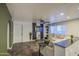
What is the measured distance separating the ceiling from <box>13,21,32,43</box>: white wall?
0.08m

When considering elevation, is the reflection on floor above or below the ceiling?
below

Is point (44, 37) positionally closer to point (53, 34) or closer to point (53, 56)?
point (53, 34)

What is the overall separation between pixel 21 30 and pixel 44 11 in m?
0.48

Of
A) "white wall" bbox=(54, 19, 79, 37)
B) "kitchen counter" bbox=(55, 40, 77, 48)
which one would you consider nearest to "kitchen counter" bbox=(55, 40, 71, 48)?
"kitchen counter" bbox=(55, 40, 77, 48)

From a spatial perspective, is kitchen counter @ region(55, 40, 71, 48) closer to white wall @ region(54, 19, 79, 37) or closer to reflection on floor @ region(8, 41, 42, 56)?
white wall @ region(54, 19, 79, 37)

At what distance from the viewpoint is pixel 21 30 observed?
2.00m

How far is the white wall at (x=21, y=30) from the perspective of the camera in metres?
1.96

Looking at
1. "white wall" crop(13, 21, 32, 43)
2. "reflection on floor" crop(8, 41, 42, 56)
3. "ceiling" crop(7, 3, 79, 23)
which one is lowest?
"reflection on floor" crop(8, 41, 42, 56)

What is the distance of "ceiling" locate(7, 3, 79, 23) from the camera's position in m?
1.87

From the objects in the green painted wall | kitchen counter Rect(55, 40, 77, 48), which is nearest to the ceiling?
the green painted wall

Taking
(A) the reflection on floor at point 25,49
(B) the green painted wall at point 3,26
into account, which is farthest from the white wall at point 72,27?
(B) the green painted wall at point 3,26

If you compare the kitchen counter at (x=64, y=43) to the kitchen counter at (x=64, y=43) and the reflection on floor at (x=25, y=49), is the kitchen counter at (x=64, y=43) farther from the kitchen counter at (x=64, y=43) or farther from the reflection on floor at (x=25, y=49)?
the reflection on floor at (x=25, y=49)

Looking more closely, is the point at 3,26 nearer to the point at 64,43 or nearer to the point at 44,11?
the point at 44,11

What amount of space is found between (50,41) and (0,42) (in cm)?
78
